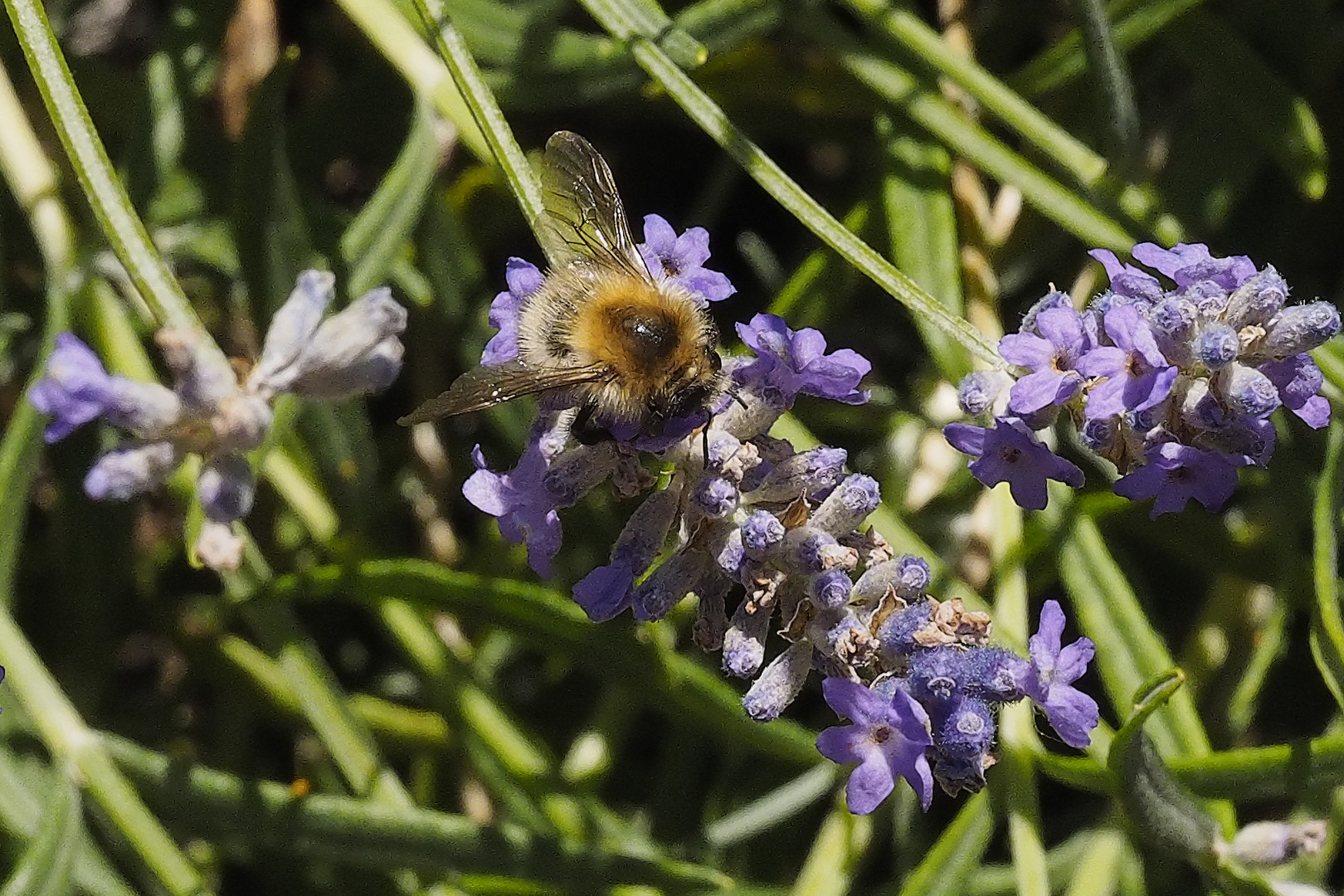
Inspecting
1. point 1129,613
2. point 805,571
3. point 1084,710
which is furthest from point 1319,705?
point 805,571

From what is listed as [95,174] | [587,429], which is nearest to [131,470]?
[95,174]

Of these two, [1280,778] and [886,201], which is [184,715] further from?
[1280,778]

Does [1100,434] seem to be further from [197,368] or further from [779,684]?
[197,368]

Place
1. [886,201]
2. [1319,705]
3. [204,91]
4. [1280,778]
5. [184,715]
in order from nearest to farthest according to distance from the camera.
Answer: [1280,778], [886,201], [204,91], [1319,705], [184,715]

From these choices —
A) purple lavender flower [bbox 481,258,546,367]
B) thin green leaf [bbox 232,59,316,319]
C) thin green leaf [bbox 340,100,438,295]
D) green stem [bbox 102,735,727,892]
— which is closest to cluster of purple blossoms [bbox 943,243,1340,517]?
purple lavender flower [bbox 481,258,546,367]

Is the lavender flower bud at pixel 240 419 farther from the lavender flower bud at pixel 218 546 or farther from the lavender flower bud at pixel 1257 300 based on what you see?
the lavender flower bud at pixel 1257 300
